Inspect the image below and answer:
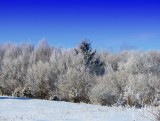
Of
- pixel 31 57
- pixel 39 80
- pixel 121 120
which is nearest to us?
pixel 121 120

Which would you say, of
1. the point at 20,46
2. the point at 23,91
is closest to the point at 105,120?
the point at 23,91

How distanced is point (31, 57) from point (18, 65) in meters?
10.4

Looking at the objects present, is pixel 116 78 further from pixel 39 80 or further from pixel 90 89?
pixel 39 80

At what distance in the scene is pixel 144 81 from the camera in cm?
4653

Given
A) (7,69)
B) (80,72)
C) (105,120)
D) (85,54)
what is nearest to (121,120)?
(105,120)

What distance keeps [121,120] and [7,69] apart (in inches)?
1759

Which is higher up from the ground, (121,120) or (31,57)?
(31,57)

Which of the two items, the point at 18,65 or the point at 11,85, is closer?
the point at 11,85

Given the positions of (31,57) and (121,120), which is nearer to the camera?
(121,120)

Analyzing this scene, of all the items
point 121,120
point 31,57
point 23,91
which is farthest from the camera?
point 31,57

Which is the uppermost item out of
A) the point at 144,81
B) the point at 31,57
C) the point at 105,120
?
the point at 31,57

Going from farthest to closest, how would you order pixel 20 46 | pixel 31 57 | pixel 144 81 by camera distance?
pixel 20 46 < pixel 31 57 < pixel 144 81

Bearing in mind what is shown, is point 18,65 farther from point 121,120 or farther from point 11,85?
point 121,120

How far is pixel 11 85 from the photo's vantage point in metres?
56.7
